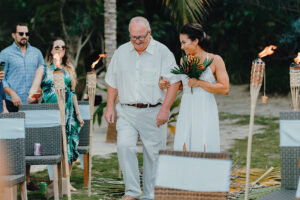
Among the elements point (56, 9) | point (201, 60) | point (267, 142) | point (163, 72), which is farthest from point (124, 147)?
point (56, 9)

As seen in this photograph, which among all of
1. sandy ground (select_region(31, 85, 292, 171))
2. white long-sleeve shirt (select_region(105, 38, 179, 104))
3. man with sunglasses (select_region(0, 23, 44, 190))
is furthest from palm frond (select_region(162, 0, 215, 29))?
white long-sleeve shirt (select_region(105, 38, 179, 104))

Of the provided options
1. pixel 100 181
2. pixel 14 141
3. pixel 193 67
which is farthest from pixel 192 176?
pixel 100 181

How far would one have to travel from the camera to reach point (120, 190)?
20.9 ft

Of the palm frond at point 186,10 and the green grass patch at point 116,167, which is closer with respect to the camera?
the green grass patch at point 116,167

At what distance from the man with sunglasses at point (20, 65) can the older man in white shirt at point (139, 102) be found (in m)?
1.92

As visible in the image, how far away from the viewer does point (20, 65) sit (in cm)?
684

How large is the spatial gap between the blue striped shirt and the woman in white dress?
9.63ft

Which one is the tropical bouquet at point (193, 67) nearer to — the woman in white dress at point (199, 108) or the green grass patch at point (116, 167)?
the woman in white dress at point (199, 108)

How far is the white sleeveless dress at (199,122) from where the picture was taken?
4539 millimetres

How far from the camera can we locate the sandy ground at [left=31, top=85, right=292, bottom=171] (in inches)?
→ 419

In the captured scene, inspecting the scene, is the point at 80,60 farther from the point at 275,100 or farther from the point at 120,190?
the point at 120,190

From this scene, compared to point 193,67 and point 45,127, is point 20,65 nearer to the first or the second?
point 45,127

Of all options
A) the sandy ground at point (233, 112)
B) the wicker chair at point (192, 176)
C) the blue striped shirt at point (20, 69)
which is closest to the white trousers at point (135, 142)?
the sandy ground at point (233, 112)

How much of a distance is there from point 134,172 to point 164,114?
690 millimetres
